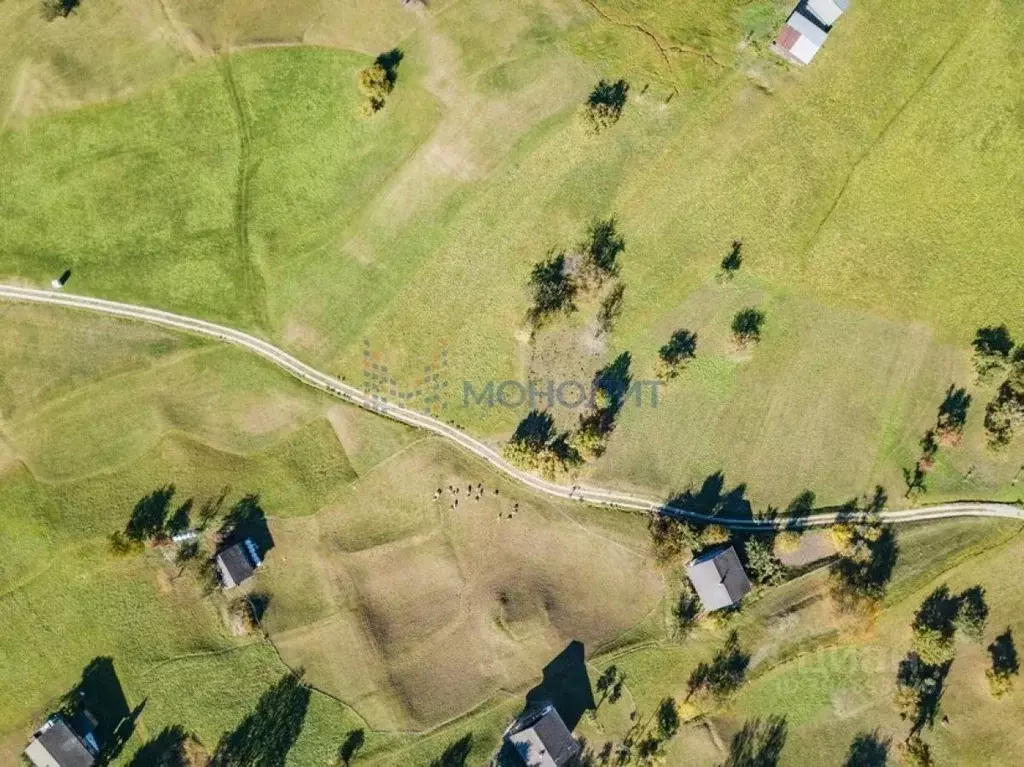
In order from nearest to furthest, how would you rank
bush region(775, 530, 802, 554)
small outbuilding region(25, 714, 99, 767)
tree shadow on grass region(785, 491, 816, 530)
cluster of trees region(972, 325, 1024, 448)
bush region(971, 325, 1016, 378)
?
cluster of trees region(972, 325, 1024, 448) < bush region(775, 530, 802, 554) < small outbuilding region(25, 714, 99, 767) < bush region(971, 325, 1016, 378) < tree shadow on grass region(785, 491, 816, 530)

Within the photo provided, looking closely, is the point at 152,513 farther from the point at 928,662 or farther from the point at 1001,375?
the point at 1001,375

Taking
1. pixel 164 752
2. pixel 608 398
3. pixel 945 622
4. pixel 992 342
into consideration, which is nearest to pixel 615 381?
pixel 608 398

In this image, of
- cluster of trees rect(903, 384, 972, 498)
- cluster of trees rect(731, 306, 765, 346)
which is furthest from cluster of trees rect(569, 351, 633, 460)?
cluster of trees rect(903, 384, 972, 498)

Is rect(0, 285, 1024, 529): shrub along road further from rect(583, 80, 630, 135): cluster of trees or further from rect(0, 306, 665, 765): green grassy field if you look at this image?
Answer: rect(583, 80, 630, 135): cluster of trees

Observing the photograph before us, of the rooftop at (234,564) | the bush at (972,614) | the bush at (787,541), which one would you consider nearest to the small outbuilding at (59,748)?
the rooftop at (234,564)

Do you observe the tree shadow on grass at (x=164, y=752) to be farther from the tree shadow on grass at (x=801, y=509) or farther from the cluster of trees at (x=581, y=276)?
the tree shadow on grass at (x=801, y=509)

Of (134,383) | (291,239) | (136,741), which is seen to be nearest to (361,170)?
(291,239)
